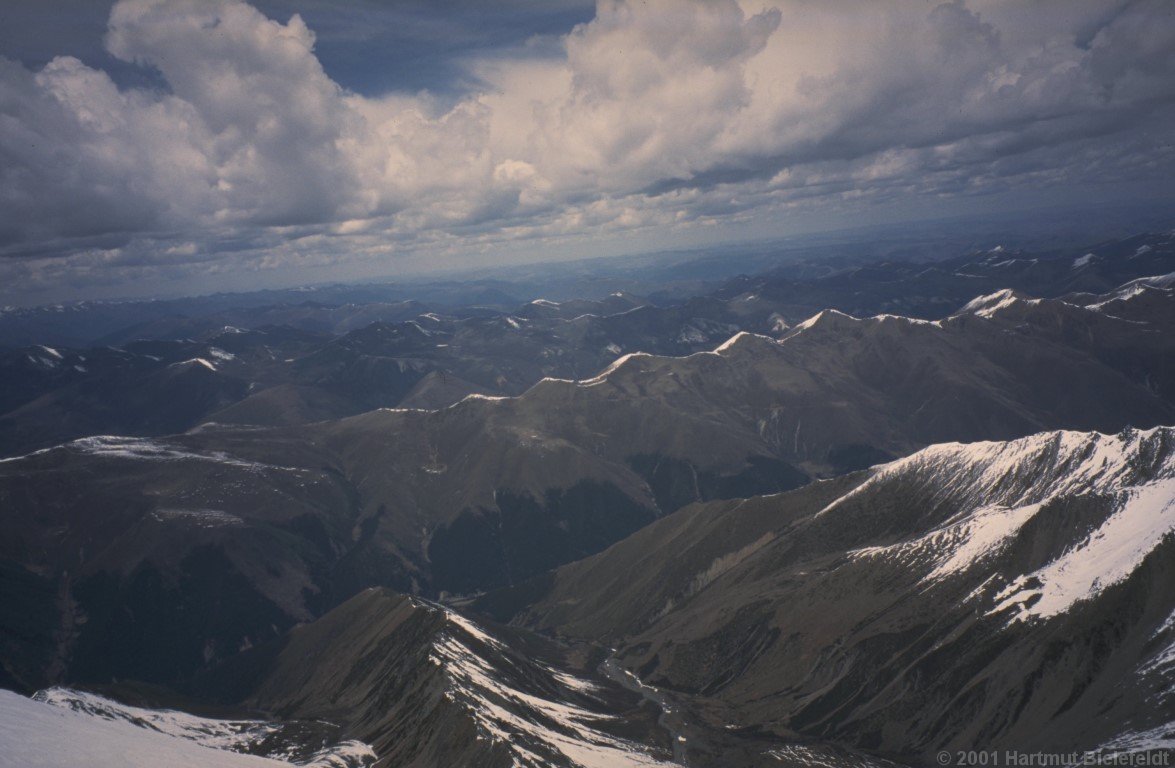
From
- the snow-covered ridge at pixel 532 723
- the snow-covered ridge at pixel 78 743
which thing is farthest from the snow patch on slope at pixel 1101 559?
the snow-covered ridge at pixel 78 743

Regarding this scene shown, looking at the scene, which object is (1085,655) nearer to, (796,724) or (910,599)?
(910,599)

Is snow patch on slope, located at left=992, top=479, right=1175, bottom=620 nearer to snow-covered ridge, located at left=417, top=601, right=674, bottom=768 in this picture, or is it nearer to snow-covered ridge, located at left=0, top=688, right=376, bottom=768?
snow-covered ridge, located at left=417, top=601, right=674, bottom=768

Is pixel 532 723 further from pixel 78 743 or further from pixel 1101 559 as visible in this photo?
pixel 1101 559

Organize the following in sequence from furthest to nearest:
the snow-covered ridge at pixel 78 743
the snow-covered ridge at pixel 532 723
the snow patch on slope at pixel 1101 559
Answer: the snow patch on slope at pixel 1101 559, the snow-covered ridge at pixel 532 723, the snow-covered ridge at pixel 78 743

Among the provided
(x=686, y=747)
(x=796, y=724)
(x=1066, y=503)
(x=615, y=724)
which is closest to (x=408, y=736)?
(x=615, y=724)

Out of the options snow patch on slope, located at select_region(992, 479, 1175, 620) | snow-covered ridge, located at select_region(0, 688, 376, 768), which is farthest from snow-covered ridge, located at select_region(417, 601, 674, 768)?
snow patch on slope, located at select_region(992, 479, 1175, 620)

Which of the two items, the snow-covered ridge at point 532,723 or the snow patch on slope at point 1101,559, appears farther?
the snow patch on slope at point 1101,559

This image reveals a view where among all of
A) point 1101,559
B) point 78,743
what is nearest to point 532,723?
point 78,743

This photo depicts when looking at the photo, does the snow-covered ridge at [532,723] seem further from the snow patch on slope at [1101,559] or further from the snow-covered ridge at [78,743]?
the snow patch on slope at [1101,559]
